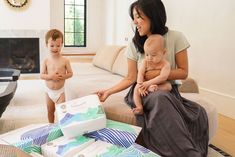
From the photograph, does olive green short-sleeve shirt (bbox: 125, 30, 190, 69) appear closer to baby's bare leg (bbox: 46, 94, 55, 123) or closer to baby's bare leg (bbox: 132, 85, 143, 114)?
baby's bare leg (bbox: 132, 85, 143, 114)

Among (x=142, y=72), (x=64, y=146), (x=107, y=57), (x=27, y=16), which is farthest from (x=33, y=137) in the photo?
(x=27, y=16)

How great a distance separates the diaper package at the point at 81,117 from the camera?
136cm

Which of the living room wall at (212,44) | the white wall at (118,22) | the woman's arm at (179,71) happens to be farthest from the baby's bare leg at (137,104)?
the white wall at (118,22)

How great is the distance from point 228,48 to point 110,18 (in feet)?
14.1

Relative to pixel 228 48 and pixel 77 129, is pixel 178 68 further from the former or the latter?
pixel 228 48

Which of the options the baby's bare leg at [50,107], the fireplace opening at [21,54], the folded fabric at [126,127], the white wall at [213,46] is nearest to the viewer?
the folded fabric at [126,127]

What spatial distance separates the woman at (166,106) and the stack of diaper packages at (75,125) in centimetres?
28

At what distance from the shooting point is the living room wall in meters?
Result: 3.10

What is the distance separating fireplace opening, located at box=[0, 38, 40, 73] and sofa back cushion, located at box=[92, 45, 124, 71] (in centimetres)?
241

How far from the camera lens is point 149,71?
1.76m

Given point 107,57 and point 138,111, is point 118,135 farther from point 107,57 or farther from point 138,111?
point 107,57

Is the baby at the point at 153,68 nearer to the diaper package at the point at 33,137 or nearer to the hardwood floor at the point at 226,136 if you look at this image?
the diaper package at the point at 33,137

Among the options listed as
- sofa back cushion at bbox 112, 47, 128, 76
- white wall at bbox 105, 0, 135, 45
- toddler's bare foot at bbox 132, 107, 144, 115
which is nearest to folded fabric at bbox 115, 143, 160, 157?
toddler's bare foot at bbox 132, 107, 144, 115

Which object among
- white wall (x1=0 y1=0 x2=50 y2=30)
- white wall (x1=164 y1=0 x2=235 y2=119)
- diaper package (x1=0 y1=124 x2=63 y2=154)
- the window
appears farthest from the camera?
the window
